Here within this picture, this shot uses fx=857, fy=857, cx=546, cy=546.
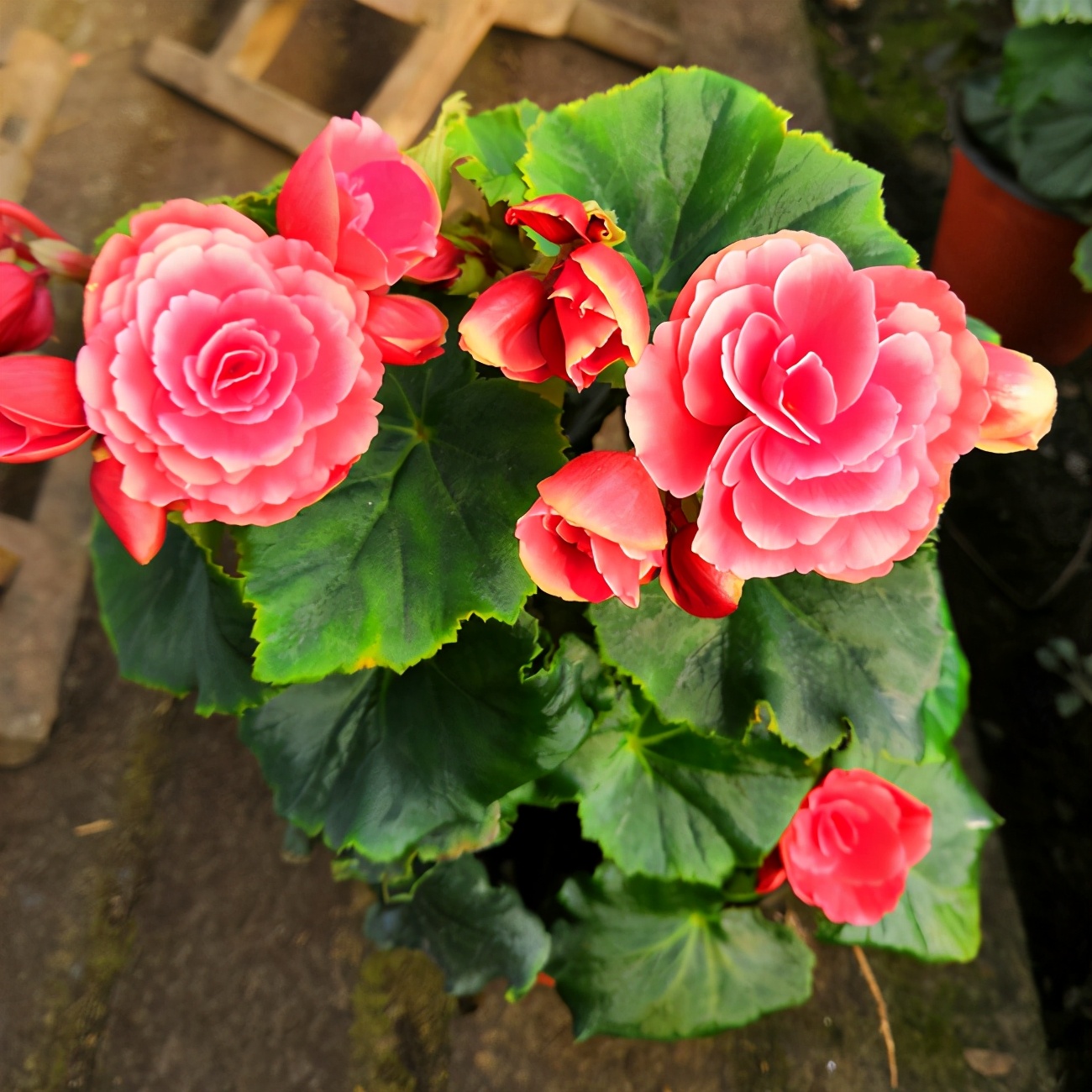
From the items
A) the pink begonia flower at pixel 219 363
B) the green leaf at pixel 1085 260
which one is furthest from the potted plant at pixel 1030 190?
the pink begonia flower at pixel 219 363

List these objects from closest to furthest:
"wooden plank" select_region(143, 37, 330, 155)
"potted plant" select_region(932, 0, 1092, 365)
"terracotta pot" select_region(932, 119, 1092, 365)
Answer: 1. "potted plant" select_region(932, 0, 1092, 365)
2. "terracotta pot" select_region(932, 119, 1092, 365)
3. "wooden plank" select_region(143, 37, 330, 155)

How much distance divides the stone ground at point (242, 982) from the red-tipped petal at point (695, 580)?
2.80 feet

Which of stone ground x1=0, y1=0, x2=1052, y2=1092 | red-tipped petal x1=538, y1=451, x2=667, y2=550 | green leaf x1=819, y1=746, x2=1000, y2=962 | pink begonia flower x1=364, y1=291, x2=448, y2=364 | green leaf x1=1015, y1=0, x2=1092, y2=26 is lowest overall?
stone ground x1=0, y1=0, x2=1052, y2=1092

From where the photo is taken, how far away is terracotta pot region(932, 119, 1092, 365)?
1362mm

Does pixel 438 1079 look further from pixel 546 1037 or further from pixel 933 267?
pixel 933 267

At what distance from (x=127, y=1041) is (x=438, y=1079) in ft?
1.38

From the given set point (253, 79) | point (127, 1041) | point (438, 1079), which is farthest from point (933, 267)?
point (127, 1041)

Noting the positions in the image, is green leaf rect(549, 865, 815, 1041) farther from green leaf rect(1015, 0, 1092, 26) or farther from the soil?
green leaf rect(1015, 0, 1092, 26)

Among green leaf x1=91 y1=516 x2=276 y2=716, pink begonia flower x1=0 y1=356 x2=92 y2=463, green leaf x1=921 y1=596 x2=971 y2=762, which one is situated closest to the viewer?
pink begonia flower x1=0 y1=356 x2=92 y2=463

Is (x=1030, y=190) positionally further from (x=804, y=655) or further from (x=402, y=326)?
(x=402, y=326)

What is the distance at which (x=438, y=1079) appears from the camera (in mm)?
1075

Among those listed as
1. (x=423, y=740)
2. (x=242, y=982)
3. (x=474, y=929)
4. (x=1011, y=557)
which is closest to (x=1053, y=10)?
(x=1011, y=557)

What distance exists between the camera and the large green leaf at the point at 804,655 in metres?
0.64

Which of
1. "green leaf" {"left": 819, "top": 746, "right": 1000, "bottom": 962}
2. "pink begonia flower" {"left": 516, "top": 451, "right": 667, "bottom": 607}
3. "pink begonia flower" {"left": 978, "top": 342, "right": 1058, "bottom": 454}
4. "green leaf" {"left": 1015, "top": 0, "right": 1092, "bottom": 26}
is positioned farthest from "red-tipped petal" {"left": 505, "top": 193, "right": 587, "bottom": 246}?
"green leaf" {"left": 1015, "top": 0, "right": 1092, "bottom": 26}
